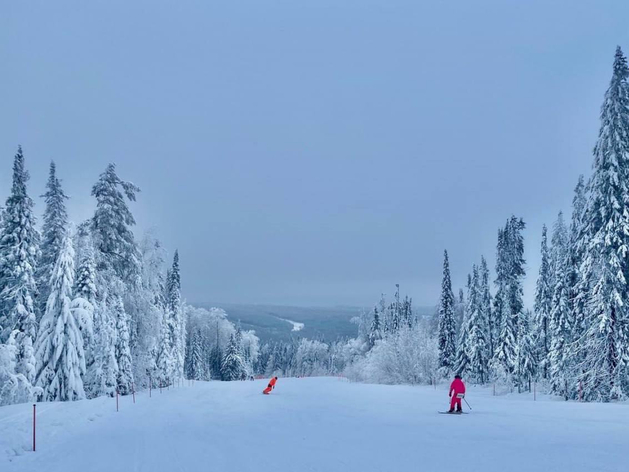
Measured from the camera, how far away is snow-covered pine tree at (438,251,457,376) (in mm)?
60188

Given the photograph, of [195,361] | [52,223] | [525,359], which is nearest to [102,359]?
[52,223]

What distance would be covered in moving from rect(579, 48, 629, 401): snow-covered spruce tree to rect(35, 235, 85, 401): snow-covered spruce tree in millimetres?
26079

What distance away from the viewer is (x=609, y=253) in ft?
82.6

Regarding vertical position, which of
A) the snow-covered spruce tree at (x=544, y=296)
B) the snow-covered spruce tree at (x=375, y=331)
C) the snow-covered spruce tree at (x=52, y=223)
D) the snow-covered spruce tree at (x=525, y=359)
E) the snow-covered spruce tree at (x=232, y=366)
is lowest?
the snow-covered spruce tree at (x=232, y=366)

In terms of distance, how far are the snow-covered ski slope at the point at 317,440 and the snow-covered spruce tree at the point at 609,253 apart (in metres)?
2.97

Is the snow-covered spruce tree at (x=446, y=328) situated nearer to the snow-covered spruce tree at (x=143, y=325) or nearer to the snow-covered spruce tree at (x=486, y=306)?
the snow-covered spruce tree at (x=486, y=306)

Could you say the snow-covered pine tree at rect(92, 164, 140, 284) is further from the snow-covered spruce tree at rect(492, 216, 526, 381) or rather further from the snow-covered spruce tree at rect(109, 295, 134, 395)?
the snow-covered spruce tree at rect(492, 216, 526, 381)

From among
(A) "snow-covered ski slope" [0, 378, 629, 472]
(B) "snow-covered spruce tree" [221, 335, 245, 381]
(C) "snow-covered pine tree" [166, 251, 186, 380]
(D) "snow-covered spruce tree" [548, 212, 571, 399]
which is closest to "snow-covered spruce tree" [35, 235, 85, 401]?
(A) "snow-covered ski slope" [0, 378, 629, 472]

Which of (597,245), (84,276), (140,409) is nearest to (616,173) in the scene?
(597,245)

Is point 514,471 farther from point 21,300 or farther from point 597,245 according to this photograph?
point 21,300

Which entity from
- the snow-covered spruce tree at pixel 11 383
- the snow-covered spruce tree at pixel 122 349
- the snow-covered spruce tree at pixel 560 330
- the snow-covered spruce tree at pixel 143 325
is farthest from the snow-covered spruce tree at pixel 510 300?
the snow-covered spruce tree at pixel 11 383

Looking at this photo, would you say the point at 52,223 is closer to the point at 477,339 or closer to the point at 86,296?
the point at 86,296

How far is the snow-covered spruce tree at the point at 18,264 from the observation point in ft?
90.6

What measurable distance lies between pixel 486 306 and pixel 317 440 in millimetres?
47756
